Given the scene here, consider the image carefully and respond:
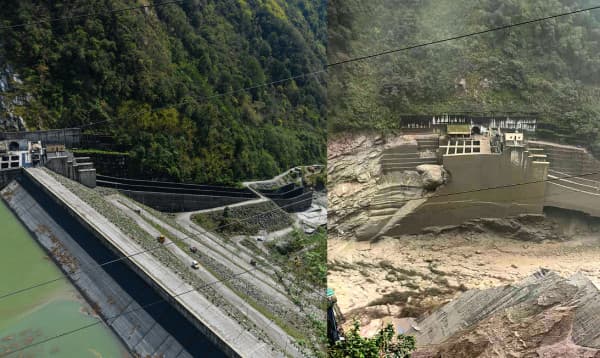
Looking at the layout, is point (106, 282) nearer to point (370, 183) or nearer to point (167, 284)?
point (167, 284)

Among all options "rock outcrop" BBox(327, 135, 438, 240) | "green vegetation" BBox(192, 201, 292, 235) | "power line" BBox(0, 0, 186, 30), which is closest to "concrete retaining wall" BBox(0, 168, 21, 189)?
"power line" BBox(0, 0, 186, 30)

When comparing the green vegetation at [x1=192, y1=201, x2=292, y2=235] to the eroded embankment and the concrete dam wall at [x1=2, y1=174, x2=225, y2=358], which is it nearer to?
the eroded embankment

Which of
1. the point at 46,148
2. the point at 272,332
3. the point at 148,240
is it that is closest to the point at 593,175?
the point at 272,332

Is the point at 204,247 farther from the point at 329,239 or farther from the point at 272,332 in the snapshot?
the point at 329,239

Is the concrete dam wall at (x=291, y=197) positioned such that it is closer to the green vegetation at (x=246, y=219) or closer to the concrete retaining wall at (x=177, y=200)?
the green vegetation at (x=246, y=219)

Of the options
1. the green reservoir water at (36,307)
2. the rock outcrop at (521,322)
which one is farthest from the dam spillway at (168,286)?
the rock outcrop at (521,322)

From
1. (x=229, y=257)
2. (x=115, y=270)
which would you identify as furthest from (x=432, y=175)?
(x=115, y=270)
